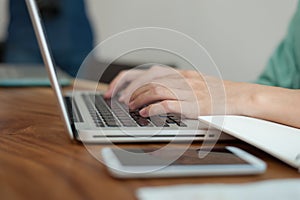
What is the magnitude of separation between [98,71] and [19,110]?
447 millimetres

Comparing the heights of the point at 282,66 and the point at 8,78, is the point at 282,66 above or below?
below

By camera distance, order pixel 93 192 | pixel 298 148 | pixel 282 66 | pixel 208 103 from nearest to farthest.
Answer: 1. pixel 93 192
2. pixel 298 148
3. pixel 208 103
4. pixel 282 66

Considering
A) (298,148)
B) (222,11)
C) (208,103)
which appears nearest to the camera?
(298,148)

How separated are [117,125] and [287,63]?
2.48 feet

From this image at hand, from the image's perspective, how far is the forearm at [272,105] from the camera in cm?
68

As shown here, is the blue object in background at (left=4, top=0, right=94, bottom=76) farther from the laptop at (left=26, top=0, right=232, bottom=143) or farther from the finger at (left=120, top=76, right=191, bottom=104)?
the laptop at (left=26, top=0, right=232, bottom=143)

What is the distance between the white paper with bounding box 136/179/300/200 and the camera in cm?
37

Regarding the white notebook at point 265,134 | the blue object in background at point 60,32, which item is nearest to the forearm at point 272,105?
the white notebook at point 265,134

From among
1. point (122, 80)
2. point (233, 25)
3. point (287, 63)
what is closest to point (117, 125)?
point (122, 80)

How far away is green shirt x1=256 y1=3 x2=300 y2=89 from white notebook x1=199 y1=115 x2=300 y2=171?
1.78 ft

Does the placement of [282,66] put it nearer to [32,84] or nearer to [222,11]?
[32,84]

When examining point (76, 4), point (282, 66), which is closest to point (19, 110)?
point (282, 66)

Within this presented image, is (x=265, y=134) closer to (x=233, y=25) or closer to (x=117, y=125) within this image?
(x=117, y=125)

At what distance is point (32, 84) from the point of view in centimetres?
122
